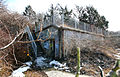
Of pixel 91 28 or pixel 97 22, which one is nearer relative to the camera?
pixel 91 28

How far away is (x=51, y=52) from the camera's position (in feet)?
27.8

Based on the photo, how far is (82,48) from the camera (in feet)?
29.6

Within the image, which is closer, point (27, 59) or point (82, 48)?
point (27, 59)

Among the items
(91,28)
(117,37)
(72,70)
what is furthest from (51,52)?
(117,37)

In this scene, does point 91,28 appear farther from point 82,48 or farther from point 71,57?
point 71,57

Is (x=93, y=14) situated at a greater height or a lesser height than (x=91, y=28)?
greater

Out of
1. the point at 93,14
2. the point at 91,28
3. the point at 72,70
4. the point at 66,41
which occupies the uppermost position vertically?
the point at 93,14

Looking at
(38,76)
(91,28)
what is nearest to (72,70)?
(38,76)

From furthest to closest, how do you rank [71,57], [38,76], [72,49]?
[72,49] < [71,57] < [38,76]

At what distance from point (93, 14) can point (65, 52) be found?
51.6 ft

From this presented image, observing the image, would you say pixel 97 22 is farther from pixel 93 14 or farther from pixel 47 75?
pixel 47 75

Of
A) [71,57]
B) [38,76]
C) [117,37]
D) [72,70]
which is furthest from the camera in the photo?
[117,37]

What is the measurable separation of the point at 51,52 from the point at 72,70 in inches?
133

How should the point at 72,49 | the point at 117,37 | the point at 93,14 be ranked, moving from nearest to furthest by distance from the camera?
1. the point at 72,49
2. the point at 117,37
3. the point at 93,14
